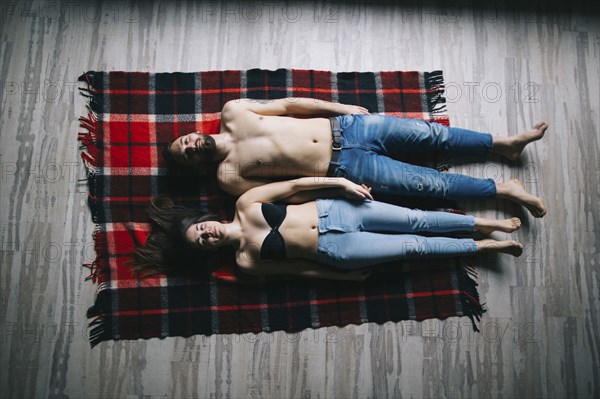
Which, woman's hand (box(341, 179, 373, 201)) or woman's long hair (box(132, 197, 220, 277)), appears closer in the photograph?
woman's hand (box(341, 179, 373, 201))

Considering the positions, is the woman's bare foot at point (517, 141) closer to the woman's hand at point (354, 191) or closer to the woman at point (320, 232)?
the woman at point (320, 232)

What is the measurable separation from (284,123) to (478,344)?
4.61ft

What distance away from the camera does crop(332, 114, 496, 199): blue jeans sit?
2.19 metres

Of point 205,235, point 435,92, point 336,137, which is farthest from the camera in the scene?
point 435,92

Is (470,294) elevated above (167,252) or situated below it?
below

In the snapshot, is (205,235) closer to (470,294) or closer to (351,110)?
(351,110)

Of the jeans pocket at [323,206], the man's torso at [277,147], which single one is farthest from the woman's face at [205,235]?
the jeans pocket at [323,206]

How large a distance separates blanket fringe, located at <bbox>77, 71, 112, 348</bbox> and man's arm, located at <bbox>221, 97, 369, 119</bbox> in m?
0.68

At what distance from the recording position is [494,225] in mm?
2271

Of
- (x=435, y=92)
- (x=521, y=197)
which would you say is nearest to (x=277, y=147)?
(x=435, y=92)

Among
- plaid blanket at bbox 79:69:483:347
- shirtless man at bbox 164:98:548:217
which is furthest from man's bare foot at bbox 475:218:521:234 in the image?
plaid blanket at bbox 79:69:483:347

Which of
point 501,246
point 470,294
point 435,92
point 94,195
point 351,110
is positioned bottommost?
point 470,294

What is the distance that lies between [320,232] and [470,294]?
2.70 ft

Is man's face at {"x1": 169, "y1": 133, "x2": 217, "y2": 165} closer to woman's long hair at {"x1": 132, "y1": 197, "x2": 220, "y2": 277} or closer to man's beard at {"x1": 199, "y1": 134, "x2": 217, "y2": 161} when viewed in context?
man's beard at {"x1": 199, "y1": 134, "x2": 217, "y2": 161}
